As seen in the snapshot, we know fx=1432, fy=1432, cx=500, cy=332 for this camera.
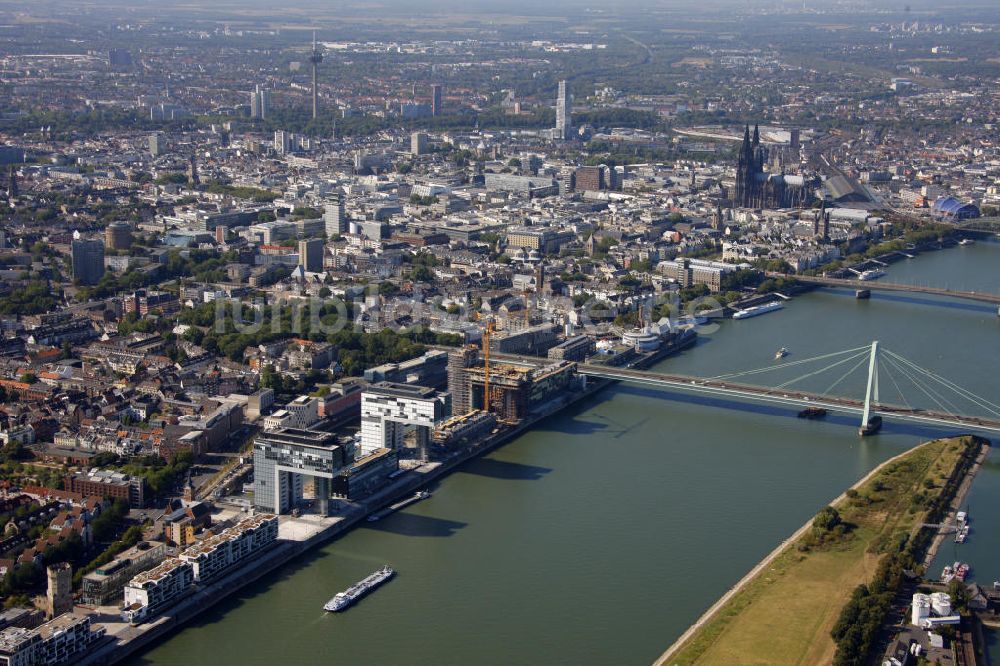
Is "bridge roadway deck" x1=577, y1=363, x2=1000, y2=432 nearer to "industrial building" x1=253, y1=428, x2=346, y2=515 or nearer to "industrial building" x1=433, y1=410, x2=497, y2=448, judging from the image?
"industrial building" x1=433, y1=410, x2=497, y2=448

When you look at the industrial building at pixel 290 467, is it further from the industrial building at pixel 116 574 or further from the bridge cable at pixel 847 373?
the bridge cable at pixel 847 373

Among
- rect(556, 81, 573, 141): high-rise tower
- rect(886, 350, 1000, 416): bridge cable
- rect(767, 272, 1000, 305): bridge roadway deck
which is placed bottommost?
rect(767, 272, 1000, 305): bridge roadway deck

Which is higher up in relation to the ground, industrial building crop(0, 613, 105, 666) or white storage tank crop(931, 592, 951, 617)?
white storage tank crop(931, 592, 951, 617)

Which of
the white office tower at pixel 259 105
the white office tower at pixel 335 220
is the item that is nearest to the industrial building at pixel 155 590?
the white office tower at pixel 335 220

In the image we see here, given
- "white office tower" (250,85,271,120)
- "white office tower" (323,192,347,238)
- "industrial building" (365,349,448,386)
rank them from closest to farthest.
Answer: "industrial building" (365,349,448,386) < "white office tower" (323,192,347,238) < "white office tower" (250,85,271,120)

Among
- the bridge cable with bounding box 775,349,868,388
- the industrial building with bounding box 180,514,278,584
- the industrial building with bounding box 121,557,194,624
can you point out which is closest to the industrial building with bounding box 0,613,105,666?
the industrial building with bounding box 121,557,194,624

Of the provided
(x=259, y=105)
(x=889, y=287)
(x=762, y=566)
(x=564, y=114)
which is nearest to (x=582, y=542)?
(x=762, y=566)

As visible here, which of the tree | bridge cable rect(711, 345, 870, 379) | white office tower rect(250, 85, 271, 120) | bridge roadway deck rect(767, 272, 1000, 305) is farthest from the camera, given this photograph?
white office tower rect(250, 85, 271, 120)

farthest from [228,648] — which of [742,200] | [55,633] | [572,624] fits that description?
[742,200]
